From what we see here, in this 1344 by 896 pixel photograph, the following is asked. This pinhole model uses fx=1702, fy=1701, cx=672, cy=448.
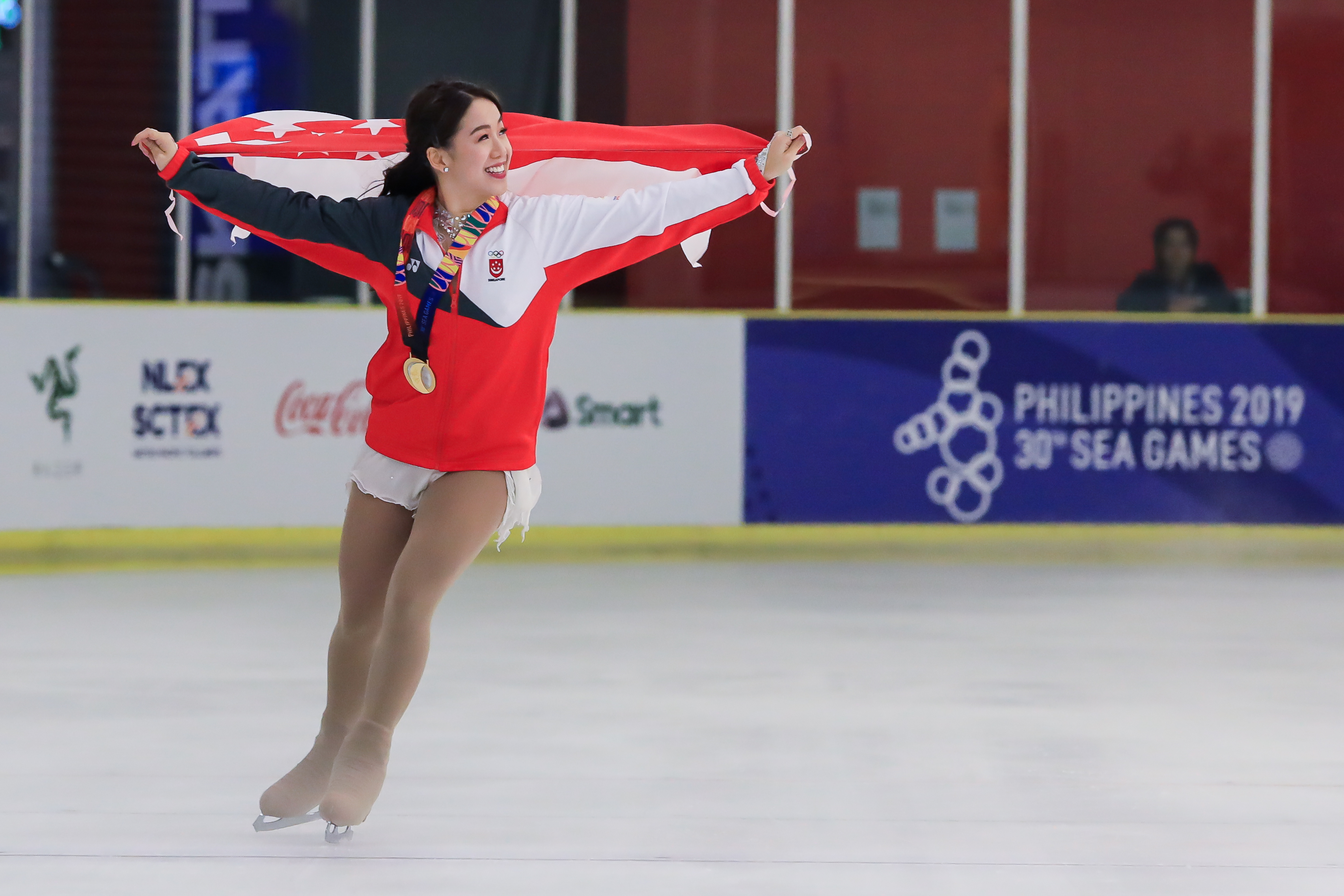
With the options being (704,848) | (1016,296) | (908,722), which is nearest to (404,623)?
(704,848)

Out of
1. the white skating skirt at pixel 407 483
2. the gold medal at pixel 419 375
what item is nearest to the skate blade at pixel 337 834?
the white skating skirt at pixel 407 483

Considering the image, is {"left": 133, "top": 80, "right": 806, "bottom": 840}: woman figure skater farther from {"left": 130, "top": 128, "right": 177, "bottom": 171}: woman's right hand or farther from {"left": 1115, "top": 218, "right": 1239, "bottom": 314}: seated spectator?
{"left": 1115, "top": 218, "right": 1239, "bottom": 314}: seated spectator

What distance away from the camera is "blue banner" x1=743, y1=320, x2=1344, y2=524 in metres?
9.30

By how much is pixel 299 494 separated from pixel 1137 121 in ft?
17.2

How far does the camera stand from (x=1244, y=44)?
9.91 meters

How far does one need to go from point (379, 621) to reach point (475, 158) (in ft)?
3.23

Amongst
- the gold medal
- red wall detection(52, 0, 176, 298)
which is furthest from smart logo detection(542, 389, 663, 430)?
the gold medal

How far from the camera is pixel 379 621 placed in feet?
11.7

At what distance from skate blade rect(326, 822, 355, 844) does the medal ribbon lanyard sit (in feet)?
3.17

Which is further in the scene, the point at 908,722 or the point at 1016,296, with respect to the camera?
the point at 1016,296

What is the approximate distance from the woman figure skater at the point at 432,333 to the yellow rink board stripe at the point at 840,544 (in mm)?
5425

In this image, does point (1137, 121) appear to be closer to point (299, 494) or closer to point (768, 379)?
point (768, 379)

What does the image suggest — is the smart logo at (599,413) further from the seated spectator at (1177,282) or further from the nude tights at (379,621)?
the nude tights at (379,621)

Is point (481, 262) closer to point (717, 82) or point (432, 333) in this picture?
point (432, 333)
